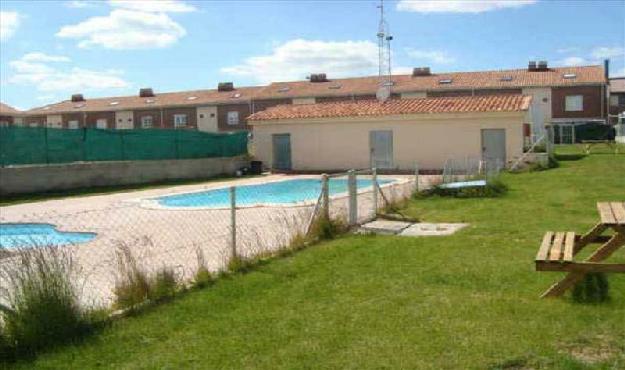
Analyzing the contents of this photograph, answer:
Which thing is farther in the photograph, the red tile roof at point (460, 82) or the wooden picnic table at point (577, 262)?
the red tile roof at point (460, 82)

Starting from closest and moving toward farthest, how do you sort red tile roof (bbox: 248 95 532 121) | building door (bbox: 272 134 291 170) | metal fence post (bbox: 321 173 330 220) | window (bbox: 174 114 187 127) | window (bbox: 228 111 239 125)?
metal fence post (bbox: 321 173 330 220), red tile roof (bbox: 248 95 532 121), building door (bbox: 272 134 291 170), window (bbox: 228 111 239 125), window (bbox: 174 114 187 127)

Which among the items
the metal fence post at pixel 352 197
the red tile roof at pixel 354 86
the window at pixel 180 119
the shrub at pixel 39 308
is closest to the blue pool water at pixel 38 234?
the metal fence post at pixel 352 197

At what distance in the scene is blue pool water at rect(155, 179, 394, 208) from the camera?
796 inches

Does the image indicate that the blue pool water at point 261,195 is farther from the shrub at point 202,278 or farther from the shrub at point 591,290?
the shrub at point 591,290

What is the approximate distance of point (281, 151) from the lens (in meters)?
36.3

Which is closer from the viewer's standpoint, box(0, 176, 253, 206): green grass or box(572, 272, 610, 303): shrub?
box(572, 272, 610, 303): shrub

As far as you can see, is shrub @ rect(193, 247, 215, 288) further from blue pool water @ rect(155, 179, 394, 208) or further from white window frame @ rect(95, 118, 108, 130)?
white window frame @ rect(95, 118, 108, 130)

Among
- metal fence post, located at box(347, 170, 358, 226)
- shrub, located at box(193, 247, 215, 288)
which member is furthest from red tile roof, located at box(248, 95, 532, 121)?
shrub, located at box(193, 247, 215, 288)

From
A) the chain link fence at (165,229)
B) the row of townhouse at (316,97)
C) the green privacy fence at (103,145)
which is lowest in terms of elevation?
the chain link fence at (165,229)

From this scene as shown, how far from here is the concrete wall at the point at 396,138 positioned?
30.9m

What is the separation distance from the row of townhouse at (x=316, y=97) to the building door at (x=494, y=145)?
20656mm

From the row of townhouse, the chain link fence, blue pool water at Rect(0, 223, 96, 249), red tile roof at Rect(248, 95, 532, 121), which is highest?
the row of townhouse

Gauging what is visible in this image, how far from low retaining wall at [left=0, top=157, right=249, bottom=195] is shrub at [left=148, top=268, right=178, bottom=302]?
17029 millimetres

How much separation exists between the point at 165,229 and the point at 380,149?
21.0m
